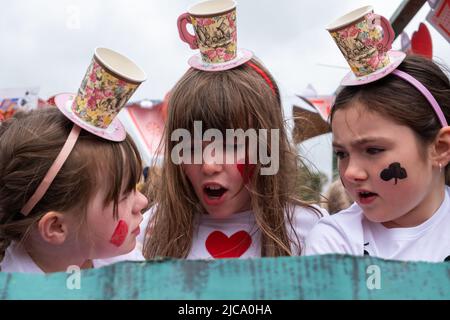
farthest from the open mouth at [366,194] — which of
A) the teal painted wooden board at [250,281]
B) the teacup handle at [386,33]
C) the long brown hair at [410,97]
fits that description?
the teal painted wooden board at [250,281]

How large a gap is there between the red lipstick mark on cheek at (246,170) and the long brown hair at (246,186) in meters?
0.02

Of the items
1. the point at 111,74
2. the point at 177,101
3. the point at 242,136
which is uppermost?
the point at 111,74

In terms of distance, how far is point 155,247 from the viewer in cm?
182

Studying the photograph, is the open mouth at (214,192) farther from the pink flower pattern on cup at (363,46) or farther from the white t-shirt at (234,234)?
the pink flower pattern on cup at (363,46)

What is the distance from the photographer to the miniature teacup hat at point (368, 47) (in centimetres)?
146

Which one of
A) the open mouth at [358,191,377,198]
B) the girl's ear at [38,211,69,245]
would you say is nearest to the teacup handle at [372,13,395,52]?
the open mouth at [358,191,377,198]

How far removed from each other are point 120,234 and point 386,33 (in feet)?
3.15

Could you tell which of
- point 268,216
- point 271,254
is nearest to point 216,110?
point 268,216

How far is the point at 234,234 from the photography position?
1805mm

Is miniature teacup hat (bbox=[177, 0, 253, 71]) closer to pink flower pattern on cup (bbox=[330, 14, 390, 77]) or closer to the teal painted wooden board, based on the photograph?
pink flower pattern on cup (bbox=[330, 14, 390, 77])

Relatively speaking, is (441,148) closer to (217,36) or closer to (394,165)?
(394,165)

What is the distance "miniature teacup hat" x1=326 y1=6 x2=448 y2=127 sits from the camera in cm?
146
